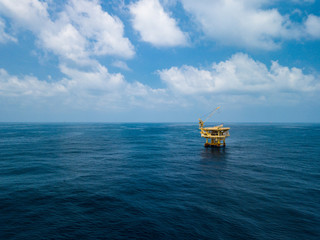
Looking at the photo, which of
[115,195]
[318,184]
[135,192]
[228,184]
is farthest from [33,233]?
[318,184]

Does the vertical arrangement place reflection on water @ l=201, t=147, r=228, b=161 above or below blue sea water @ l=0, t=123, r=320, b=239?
above

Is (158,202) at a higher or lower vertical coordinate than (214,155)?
lower

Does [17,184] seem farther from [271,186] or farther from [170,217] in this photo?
[271,186]

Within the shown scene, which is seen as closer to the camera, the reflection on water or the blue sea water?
the blue sea water

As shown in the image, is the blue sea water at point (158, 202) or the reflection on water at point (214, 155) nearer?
the blue sea water at point (158, 202)

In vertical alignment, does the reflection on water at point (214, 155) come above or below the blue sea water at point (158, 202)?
above

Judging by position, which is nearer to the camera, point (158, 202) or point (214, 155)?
point (158, 202)

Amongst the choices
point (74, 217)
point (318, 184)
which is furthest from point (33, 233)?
point (318, 184)

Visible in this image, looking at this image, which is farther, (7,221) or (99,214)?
(99,214)

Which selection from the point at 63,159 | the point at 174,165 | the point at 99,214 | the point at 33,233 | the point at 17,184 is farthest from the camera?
the point at 63,159

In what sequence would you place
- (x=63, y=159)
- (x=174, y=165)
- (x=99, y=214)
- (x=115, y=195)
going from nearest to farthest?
1. (x=99, y=214)
2. (x=115, y=195)
3. (x=174, y=165)
4. (x=63, y=159)
